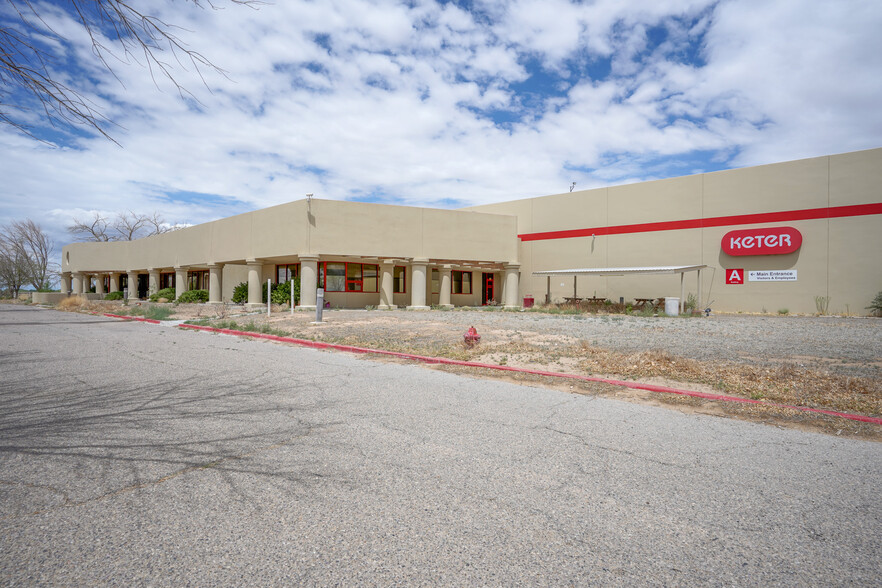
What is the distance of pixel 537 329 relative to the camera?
16.9 meters

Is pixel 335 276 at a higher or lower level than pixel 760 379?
higher

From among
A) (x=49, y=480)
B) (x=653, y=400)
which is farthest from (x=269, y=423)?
(x=653, y=400)

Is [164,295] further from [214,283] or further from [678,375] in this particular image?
[678,375]

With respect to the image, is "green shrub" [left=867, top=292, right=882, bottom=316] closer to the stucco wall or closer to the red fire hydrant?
the stucco wall

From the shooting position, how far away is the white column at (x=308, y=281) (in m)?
27.3

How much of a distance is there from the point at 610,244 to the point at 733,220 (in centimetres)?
712

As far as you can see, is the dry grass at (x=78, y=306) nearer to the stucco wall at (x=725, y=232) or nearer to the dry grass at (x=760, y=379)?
the stucco wall at (x=725, y=232)

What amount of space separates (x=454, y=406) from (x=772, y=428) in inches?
152

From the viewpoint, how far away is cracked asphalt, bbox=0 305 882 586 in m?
2.72

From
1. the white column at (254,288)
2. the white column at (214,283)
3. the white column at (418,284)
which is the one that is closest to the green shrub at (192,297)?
the white column at (214,283)

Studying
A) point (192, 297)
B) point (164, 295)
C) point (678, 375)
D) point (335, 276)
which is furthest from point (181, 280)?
point (678, 375)

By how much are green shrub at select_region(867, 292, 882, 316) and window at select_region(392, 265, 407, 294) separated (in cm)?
2575

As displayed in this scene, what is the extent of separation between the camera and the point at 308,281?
27406 millimetres

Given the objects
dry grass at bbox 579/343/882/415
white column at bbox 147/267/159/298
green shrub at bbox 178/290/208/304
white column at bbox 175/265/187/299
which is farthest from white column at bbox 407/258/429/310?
white column at bbox 147/267/159/298
